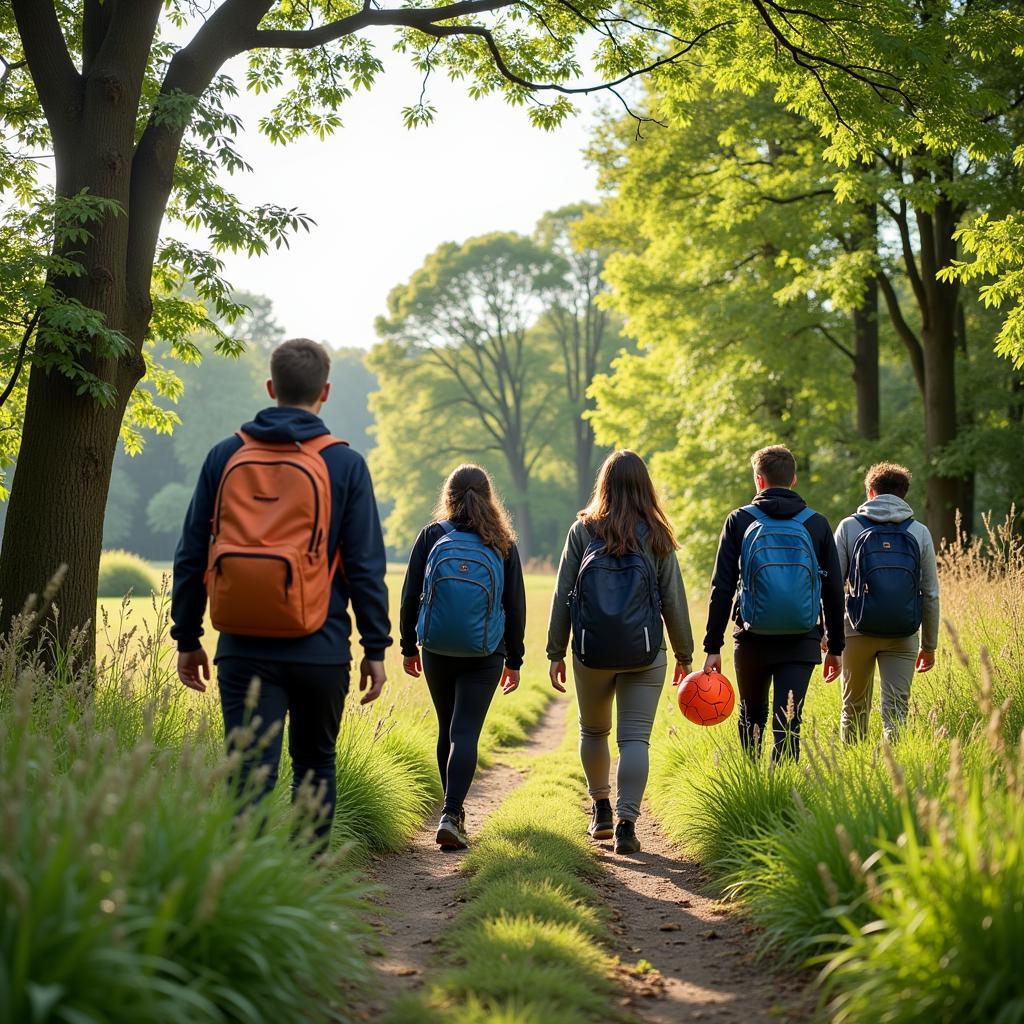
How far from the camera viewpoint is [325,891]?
354 centimetres

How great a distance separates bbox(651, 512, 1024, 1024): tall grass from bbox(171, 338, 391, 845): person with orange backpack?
6.07 feet

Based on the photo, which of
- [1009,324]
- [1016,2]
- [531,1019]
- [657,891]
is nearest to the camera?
[531,1019]

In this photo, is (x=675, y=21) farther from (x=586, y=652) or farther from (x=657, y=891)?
(x=657, y=891)

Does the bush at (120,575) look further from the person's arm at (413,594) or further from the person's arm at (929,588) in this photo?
the person's arm at (929,588)

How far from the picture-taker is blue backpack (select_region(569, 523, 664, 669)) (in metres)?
5.97

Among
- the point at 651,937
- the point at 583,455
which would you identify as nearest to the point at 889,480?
the point at 651,937

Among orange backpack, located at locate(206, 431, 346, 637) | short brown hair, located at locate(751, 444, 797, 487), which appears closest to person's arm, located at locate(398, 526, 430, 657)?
short brown hair, located at locate(751, 444, 797, 487)

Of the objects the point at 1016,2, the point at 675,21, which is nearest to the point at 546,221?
the point at 1016,2

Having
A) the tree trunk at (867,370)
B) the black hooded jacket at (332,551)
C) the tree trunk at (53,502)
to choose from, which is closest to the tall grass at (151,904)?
the black hooded jacket at (332,551)

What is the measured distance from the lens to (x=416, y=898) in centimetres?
548

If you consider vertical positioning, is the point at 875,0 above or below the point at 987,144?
above

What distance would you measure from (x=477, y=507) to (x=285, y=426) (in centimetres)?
220

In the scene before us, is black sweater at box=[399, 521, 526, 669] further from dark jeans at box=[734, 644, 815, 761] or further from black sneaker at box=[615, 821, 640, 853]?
dark jeans at box=[734, 644, 815, 761]

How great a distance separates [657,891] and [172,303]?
6187mm
